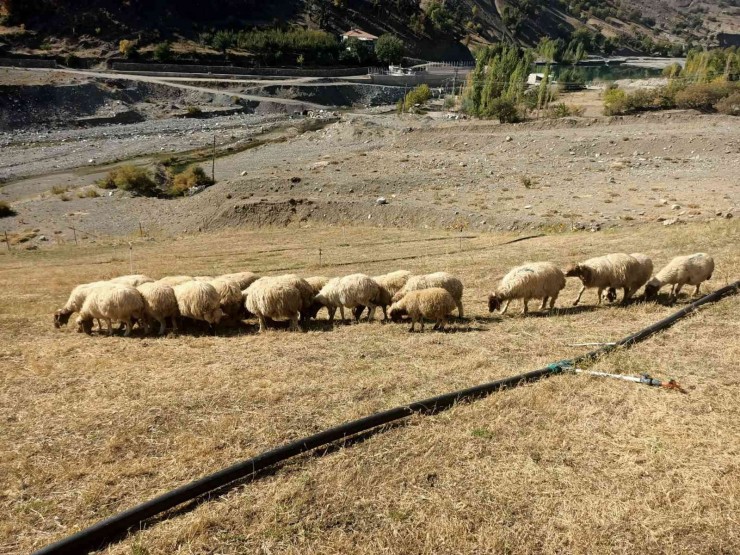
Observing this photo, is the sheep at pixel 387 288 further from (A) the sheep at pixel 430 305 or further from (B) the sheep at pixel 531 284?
(B) the sheep at pixel 531 284

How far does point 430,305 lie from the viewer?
472 inches

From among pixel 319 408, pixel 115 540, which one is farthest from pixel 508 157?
pixel 115 540

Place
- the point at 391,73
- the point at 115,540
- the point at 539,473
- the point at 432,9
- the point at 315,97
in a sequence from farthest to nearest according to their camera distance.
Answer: the point at 432,9, the point at 391,73, the point at 315,97, the point at 539,473, the point at 115,540

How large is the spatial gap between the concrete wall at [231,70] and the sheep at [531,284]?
321ft

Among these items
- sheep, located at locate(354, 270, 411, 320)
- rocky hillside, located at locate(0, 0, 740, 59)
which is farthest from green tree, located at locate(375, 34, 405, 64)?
sheep, located at locate(354, 270, 411, 320)

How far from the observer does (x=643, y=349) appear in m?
9.53

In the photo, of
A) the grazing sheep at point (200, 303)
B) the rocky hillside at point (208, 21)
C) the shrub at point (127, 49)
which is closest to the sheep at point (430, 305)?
the grazing sheep at point (200, 303)

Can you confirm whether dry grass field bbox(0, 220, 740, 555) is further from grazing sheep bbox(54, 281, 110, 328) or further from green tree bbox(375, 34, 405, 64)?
green tree bbox(375, 34, 405, 64)

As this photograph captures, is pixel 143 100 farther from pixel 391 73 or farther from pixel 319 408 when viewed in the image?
pixel 319 408

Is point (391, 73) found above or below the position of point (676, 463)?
above

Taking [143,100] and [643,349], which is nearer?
[643,349]

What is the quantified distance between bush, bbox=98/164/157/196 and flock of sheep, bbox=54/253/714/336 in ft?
106

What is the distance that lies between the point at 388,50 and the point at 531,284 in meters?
116

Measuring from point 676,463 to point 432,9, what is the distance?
6554 inches
